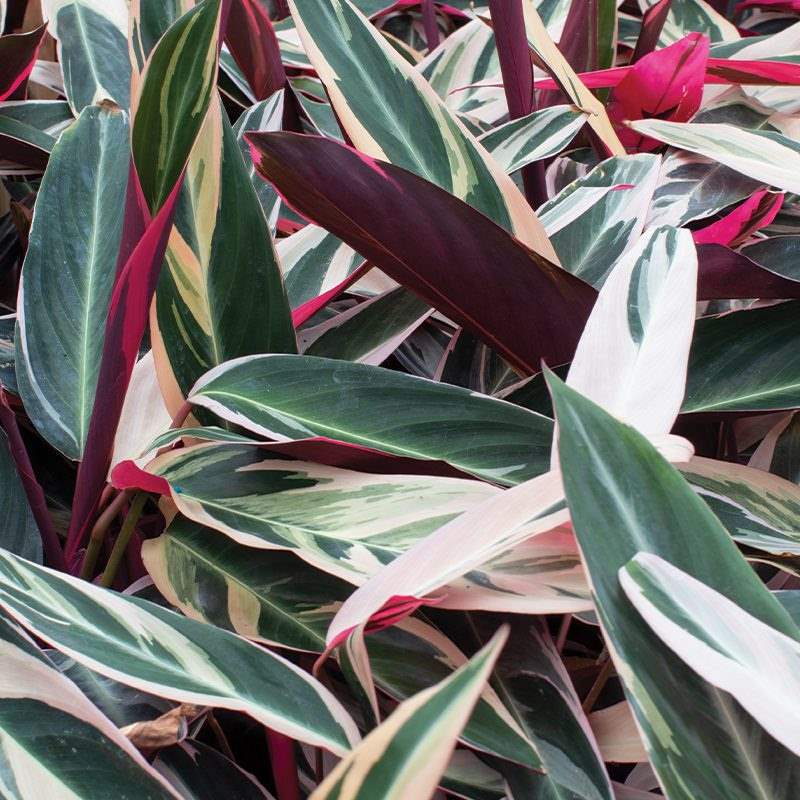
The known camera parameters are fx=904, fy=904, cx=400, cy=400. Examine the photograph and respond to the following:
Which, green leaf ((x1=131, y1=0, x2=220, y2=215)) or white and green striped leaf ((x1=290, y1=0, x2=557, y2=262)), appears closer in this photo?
green leaf ((x1=131, y1=0, x2=220, y2=215))

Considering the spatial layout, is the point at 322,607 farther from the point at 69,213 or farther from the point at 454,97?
the point at 454,97

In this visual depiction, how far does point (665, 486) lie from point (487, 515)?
7 cm

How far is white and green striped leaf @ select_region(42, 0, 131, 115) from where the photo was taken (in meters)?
0.76

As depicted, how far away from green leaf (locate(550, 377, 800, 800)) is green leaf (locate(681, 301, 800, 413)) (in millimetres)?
180

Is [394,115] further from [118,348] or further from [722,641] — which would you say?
[722,641]

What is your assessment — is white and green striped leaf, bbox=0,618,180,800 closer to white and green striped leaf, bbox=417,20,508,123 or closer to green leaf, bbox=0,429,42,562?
green leaf, bbox=0,429,42,562

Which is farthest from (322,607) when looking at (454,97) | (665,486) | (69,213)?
(454,97)

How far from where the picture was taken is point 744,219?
0.63 meters

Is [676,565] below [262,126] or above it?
below

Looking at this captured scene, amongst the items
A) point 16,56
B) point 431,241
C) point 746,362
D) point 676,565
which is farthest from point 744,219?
point 16,56

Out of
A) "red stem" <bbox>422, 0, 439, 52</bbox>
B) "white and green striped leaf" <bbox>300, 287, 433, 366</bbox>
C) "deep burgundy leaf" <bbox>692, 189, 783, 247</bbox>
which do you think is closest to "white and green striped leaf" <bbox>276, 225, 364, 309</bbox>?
"white and green striped leaf" <bbox>300, 287, 433, 366</bbox>

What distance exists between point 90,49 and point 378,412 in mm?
518

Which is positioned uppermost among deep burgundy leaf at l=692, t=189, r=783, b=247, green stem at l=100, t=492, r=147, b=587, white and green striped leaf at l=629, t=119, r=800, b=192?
white and green striped leaf at l=629, t=119, r=800, b=192

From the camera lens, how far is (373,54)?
0.60 meters
